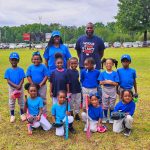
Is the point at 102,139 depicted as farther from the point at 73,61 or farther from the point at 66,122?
the point at 73,61

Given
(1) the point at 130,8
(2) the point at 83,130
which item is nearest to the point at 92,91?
(2) the point at 83,130

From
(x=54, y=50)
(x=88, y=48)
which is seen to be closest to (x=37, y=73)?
(x=54, y=50)

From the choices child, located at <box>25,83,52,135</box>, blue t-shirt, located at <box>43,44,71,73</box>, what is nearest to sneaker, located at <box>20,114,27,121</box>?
child, located at <box>25,83,52,135</box>

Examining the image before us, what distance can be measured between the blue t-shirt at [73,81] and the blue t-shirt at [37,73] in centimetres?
55

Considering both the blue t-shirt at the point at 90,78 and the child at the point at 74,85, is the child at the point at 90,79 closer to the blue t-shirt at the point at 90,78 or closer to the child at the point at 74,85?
the blue t-shirt at the point at 90,78

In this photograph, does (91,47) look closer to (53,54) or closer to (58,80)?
(53,54)

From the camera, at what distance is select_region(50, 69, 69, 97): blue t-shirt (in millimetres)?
7203

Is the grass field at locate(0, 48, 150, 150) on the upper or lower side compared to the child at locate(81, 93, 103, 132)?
lower

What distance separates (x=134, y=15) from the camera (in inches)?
2415

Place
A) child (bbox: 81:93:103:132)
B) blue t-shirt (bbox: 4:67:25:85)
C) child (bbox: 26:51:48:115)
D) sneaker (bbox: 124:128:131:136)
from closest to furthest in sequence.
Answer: sneaker (bbox: 124:128:131:136), child (bbox: 81:93:103:132), child (bbox: 26:51:48:115), blue t-shirt (bbox: 4:67:25:85)

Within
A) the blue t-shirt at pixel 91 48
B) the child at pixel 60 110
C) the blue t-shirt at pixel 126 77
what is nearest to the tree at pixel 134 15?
the blue t-shirt at pixel 91 48

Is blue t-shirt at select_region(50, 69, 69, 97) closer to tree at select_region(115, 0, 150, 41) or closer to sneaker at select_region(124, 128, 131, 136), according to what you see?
sneaker at select_region(124, 128, 131, 136)

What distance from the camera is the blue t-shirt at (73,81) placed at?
291 inches

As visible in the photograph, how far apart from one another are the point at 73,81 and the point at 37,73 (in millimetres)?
795
